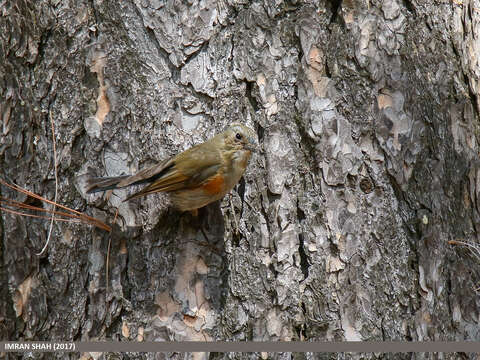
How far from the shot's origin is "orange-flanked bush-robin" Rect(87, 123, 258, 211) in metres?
3.03

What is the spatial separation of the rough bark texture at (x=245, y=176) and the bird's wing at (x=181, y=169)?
10 centimetres

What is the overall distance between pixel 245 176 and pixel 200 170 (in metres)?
0.27

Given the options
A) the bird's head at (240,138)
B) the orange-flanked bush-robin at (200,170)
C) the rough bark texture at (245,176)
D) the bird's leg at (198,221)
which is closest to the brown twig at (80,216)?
the rough bark texture at (245,176)

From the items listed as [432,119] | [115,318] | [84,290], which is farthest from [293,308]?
[432,119]

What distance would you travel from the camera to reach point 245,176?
3.17 metres

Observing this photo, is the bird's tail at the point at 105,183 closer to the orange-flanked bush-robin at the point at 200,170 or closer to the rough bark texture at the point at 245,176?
the orange-flanked bush-robin at the point at 200,170

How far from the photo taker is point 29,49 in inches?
128

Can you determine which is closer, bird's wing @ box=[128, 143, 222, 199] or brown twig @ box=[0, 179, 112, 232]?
bird's wing @ box=[128, 143, 222, 199]

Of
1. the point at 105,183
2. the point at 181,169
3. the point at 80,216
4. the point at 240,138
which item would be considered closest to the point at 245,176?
the point at 240,138

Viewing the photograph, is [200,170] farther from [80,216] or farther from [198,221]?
[80,216]

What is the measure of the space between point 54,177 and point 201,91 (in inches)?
40.9

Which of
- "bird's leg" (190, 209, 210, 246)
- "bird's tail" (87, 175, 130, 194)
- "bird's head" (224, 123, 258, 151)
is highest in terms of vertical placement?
"bird's head" (224, 123, 258, 151)

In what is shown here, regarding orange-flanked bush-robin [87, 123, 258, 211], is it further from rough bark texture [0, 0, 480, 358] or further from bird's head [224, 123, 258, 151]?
rough bark texture [0, 0, 480, 358]

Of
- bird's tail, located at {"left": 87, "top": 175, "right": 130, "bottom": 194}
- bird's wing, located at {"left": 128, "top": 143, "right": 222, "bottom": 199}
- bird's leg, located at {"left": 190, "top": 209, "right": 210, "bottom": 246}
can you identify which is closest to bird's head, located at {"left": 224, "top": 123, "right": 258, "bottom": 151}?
bird's wing, located at {"left": 128, "top": 143, "right": 222, "bottom": 199}
